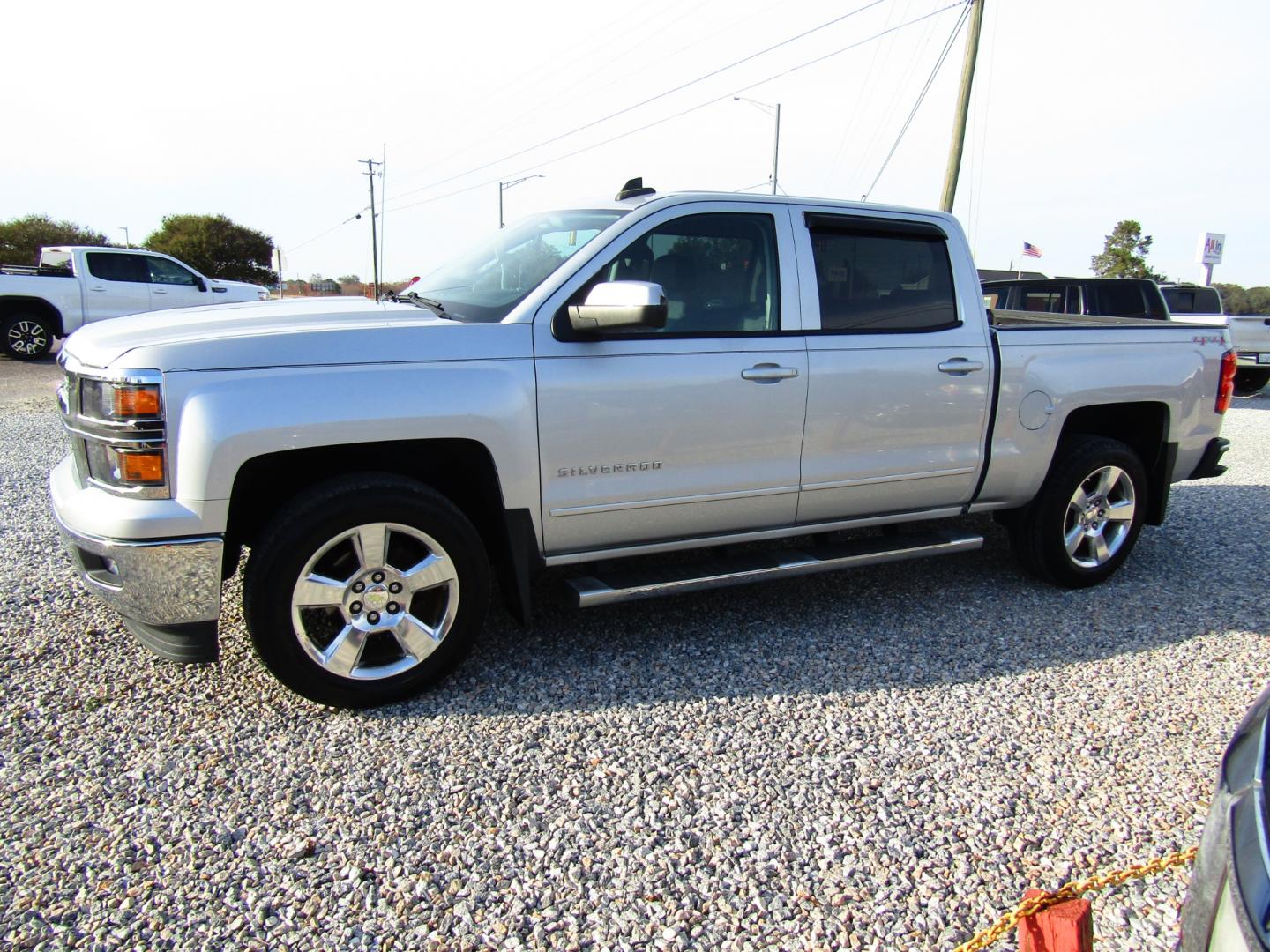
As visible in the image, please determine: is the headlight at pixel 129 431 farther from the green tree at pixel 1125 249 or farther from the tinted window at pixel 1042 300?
the green tree at pixel 1125 249

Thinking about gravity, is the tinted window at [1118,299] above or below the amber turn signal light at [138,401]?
above

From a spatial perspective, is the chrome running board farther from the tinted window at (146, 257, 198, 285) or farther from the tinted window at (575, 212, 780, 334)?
Answer: the tinted window at (146, 257, 198, 285)

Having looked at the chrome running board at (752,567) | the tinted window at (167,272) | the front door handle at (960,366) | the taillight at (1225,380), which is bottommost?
the chrome running board at (752,567)

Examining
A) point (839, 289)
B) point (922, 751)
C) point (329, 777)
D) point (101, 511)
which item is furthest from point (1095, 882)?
point (101, 511)

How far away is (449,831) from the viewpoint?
8.43 ft

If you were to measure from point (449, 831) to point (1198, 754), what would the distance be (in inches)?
104

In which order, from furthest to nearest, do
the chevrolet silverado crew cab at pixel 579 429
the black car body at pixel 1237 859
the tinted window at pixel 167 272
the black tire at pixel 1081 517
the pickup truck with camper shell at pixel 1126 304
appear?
1. the tinted window at pixel 167 272
2. the pickup truck with camper shell at pixel 1126 304
3. the black tire at pixel 1081 517
4. the chevrolet silverado crew cab at pixel 579 429
5. the black car body at pixel 1237 859

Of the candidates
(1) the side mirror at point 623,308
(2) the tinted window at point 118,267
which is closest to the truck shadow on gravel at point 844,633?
(1) the side mirror at point 623,308

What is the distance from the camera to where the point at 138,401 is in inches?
112

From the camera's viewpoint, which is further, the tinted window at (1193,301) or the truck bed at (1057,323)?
the tinted window at (1193,301)

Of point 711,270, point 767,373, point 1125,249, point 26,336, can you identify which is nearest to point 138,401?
point 711,270

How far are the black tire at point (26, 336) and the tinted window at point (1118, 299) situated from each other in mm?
16884

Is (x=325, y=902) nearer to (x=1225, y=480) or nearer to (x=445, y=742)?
(x=445, y=742)

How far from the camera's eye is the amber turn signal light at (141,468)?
2.87m
